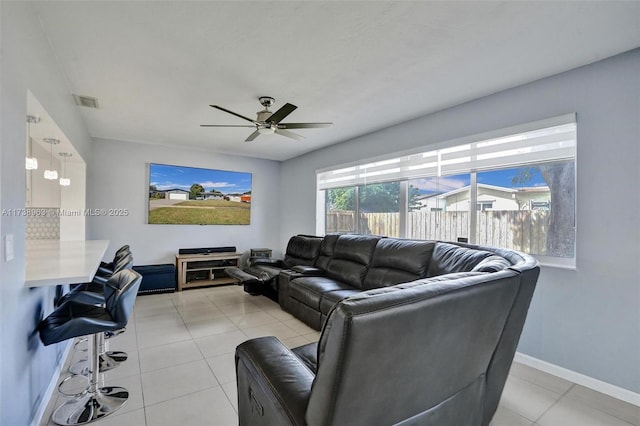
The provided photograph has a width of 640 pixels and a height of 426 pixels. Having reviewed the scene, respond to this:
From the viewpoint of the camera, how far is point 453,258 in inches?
107

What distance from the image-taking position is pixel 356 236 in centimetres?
418

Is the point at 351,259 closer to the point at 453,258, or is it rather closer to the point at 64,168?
the point at 453,258

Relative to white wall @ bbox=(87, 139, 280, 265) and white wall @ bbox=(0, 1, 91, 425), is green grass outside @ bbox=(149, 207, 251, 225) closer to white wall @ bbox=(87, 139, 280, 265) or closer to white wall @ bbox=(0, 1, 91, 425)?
white wall @ bbox=(87, 139, 280, 265)

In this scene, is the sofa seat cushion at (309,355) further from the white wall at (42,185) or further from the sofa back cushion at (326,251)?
the white wall at (42,185)

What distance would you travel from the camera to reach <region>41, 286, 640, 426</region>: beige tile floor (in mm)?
1946

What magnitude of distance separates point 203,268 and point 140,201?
1.63 meters

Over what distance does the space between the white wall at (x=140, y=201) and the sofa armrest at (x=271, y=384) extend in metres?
4.46

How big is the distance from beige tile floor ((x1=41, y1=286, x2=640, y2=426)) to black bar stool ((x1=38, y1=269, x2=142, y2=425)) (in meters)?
0.09

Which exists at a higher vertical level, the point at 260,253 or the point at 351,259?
the point at 351,259

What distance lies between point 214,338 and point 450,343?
2749 mm

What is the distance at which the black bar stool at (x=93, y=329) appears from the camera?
1802 millimetres

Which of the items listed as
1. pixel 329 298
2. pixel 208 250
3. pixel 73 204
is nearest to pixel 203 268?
pixel 208 250

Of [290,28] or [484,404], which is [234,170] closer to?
[290,28]

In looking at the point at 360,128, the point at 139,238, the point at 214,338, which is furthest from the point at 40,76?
the point at 139,238
